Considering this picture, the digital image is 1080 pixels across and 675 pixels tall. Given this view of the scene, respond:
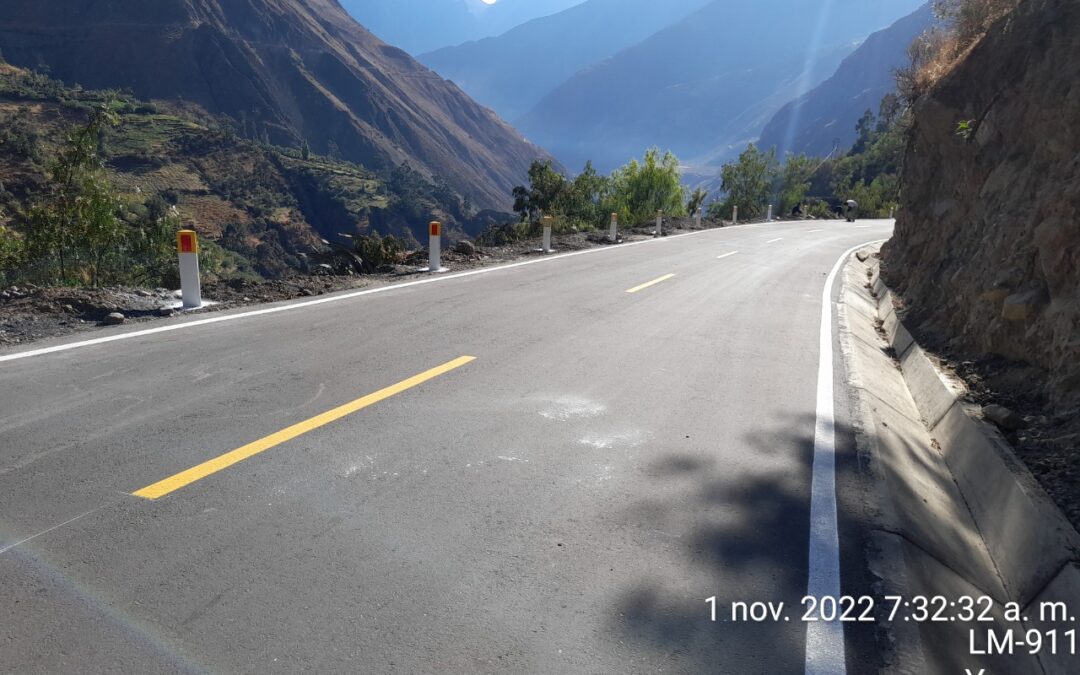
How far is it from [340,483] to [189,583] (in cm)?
109

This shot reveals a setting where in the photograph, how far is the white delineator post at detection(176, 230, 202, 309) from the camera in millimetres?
8477

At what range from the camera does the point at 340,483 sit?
3.96 meters

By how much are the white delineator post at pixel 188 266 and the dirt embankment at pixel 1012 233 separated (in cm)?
880

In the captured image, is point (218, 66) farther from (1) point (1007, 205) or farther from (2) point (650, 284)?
(1) point (1007, 205)

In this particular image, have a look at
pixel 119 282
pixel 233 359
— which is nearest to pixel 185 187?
pixel 119 282

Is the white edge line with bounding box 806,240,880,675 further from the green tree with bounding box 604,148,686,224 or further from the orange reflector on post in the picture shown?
the green tree with bounding box 604,148,686,224

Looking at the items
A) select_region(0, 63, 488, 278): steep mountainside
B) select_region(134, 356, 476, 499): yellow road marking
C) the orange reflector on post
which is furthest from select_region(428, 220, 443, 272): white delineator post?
select_region(0, 63, 488, 278): steep mountainside

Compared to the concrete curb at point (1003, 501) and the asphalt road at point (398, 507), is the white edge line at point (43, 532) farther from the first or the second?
the concrete curb at point (1003, 501)

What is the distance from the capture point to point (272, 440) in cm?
446

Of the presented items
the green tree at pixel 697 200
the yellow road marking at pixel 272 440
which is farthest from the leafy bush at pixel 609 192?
the yellow road marking at pixel 272 440

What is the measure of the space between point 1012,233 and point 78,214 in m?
15.6

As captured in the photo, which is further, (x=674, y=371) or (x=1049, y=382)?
(x=674, y=371)

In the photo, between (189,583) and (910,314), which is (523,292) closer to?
(910,314)

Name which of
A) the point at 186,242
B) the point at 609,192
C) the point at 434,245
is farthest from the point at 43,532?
the point at 609,192
